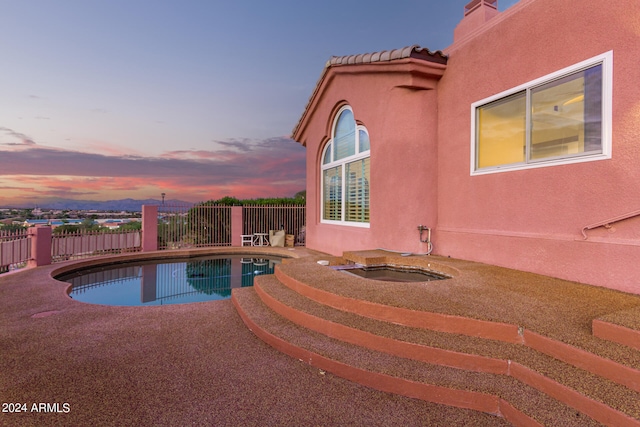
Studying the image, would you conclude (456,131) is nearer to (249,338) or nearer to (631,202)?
(631,202)

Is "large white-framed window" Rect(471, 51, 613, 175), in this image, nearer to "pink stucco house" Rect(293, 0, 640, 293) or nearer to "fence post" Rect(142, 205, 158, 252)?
"pink stucco house" Rect(293, 0, 640, 293)

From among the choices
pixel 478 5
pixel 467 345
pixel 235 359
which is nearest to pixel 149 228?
pixel 235 359

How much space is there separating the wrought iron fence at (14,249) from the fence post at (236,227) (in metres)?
7.48

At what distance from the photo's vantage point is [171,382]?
2.90 m

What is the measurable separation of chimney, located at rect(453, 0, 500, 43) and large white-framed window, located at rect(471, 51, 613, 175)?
2096 millimetres

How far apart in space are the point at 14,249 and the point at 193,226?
6.95 m

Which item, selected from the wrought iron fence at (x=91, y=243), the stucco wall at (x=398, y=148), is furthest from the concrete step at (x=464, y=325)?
the wrought iron fence at (x=91, y=243)

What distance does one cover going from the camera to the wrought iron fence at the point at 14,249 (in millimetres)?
8500

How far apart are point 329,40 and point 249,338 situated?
14822 millimetres

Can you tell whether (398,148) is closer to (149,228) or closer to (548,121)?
(548,121)

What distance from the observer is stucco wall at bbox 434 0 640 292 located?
410cm

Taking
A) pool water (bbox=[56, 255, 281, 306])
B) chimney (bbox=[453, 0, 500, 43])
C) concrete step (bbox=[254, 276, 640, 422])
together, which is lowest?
pool water (bbox=[56, 255, 281, 306])

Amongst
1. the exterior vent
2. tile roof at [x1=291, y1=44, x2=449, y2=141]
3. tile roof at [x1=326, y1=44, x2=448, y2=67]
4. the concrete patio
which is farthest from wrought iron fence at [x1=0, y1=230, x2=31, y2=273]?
the exterior vent

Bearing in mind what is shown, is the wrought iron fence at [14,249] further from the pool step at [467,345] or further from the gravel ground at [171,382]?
the pool step at [467,345]
